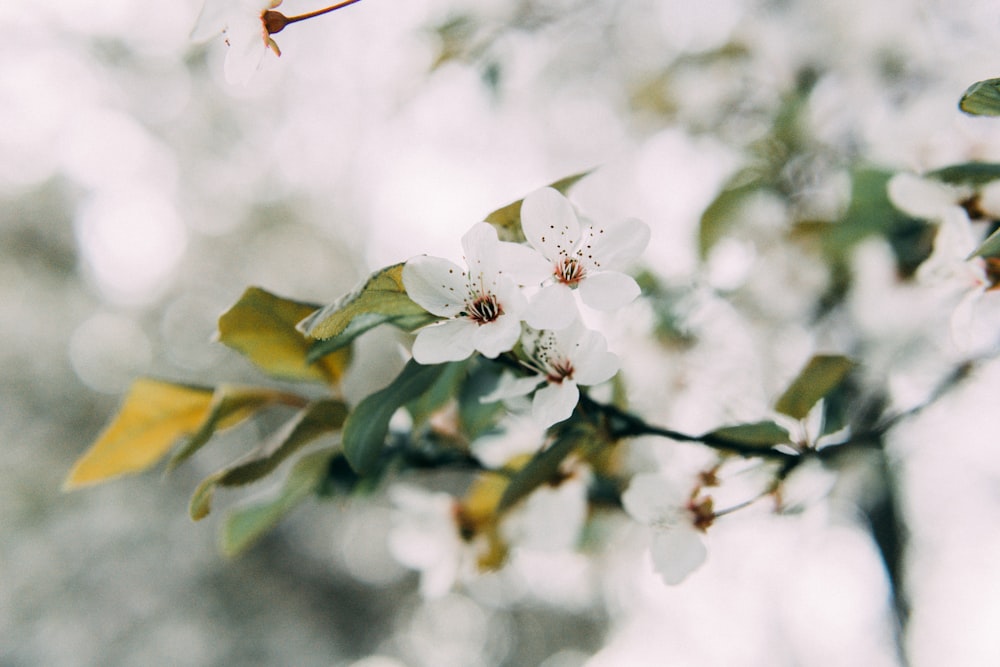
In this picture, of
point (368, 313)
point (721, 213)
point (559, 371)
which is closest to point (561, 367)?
point (559, 371)

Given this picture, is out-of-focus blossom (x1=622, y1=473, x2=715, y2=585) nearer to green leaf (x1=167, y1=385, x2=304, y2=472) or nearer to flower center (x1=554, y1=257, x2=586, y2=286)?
flower center (x1=554, y1=257, x2=586, y2=286)

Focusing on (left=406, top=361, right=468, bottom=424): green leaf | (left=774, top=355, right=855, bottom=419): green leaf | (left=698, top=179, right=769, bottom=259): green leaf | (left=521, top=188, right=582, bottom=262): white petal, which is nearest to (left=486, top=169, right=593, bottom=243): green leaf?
(left=521, top=188, right=582, bottom=262): white petal

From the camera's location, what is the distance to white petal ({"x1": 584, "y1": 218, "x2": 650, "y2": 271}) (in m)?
0.40

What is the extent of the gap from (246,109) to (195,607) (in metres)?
3.09

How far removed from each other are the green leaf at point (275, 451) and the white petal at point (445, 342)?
155 millimetres

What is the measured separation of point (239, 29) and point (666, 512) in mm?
437

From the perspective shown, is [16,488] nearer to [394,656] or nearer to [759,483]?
[394,656]

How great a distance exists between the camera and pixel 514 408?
53cm

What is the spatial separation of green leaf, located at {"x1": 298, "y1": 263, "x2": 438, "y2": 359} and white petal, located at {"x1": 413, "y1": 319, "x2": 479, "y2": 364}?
3 cm

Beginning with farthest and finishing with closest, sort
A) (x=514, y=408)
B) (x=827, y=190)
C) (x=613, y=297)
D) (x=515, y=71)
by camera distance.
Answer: (x=515, y=71) → (x=827, y=190) → (x=514, y=408) → (x=613, y=297)

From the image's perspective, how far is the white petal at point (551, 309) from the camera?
363mm

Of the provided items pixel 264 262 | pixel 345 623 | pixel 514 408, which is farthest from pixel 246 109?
pixel 514 408

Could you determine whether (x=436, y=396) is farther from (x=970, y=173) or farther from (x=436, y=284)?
(x=970, y=173)

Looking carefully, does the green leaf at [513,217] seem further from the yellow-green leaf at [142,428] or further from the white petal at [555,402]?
the yellow-green leaf at [142,428]
